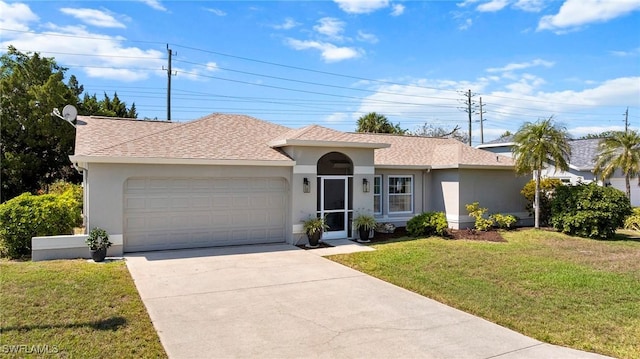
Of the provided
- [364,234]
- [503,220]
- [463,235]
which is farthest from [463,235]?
[364,234]

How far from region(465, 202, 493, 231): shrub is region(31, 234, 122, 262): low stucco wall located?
514 inches

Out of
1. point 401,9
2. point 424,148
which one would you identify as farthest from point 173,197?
point 424,148

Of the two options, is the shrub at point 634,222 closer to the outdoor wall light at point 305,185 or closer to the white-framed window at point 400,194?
the white-framed window at point 400,194

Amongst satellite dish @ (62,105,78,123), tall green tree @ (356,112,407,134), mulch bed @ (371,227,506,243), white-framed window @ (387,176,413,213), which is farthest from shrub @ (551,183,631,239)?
satellite dish @ (62,105,78,123)

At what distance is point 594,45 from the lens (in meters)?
13.7

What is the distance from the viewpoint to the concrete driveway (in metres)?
5.31

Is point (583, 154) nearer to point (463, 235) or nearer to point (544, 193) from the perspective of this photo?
point (544, 193)

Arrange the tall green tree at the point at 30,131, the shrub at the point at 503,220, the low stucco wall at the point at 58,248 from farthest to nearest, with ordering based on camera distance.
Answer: the tall green tree at the point at 30,131
the shrub at the point at 503,220
the low stucco wall at the point at 58,248

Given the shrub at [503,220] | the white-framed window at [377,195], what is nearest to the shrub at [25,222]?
the white-framed window at [377,195]

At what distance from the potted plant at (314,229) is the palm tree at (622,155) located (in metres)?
16.2

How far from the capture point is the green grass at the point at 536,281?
6134 mm

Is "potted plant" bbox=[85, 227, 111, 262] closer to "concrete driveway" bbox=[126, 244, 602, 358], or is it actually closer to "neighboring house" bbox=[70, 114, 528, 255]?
"neighboring house" bbox=[70, 114, 528, 255]

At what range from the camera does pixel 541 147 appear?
1566 centimetres

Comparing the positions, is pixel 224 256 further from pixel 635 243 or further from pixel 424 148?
pixel 635 243
